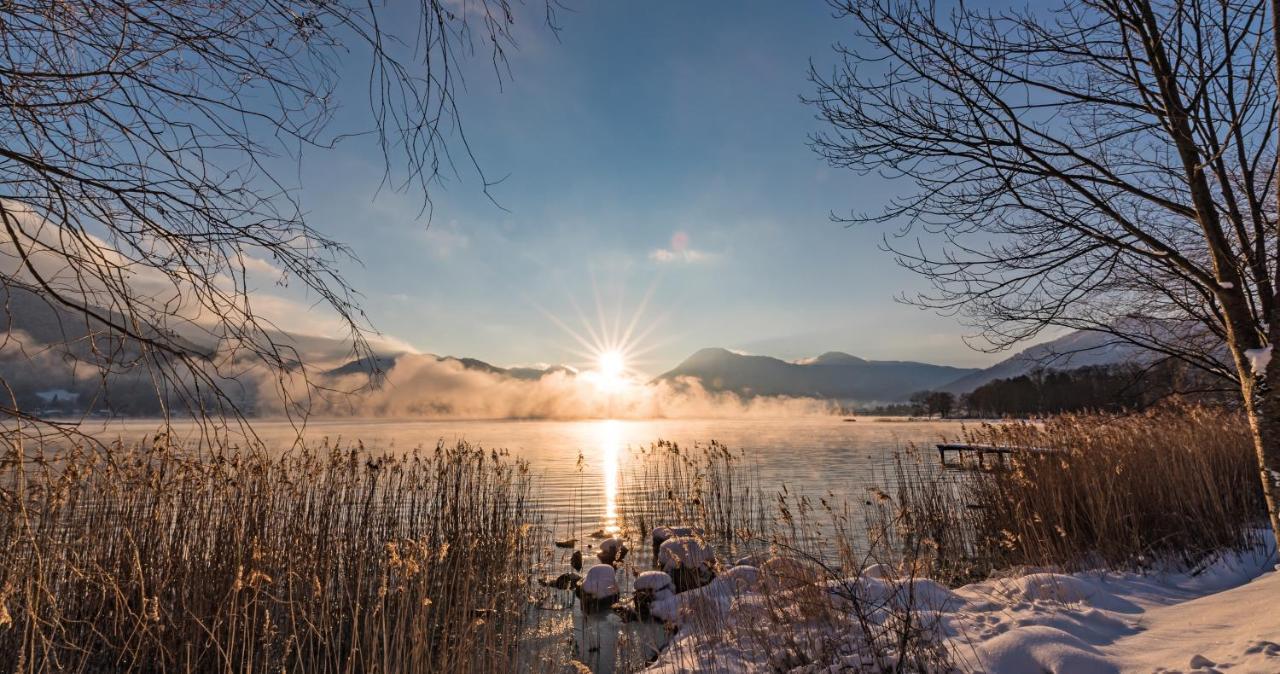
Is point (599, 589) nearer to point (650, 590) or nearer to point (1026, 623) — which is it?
point (650, 590)

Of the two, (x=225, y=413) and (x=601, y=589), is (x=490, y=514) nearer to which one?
(x=601, y=589)

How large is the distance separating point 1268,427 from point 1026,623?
6.91 feet

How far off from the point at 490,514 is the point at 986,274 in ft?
26.5

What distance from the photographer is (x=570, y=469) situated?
90.3 feet

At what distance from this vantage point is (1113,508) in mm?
7488

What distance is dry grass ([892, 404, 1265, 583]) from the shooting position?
6.85m

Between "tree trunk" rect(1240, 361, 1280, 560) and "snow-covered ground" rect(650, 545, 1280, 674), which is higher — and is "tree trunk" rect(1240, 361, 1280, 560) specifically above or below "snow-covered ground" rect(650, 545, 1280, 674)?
above

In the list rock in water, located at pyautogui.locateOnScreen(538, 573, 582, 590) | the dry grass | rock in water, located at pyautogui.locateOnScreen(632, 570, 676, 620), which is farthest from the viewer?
rock in water, located at pyautogui.locateOnScreen(538, 573, 582, 590)

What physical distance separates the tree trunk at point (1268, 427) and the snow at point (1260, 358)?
2 centimetres

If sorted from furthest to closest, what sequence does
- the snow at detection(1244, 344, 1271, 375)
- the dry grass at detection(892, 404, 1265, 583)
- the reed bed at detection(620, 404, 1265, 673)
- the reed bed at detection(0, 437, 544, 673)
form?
1. the dry grass at detection(892, 404, 1265, 583)
2. the reed bed at detection(0, 437, 544, 673)
3. the reed bed at detection(620, 404, 1265, 673)
4. the snow at detection(1244, 344, 1271, 375)

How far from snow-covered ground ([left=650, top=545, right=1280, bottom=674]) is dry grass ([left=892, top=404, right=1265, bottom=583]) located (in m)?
0.80

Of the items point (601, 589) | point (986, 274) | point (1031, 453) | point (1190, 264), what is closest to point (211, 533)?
point (601, 589)

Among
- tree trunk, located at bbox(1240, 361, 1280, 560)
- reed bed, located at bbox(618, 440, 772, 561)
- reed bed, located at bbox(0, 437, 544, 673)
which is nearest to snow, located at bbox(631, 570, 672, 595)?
reed bed, located at bbox(618, 440, 772, 561)

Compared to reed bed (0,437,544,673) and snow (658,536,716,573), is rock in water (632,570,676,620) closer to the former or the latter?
snow (658,536,716,573)
